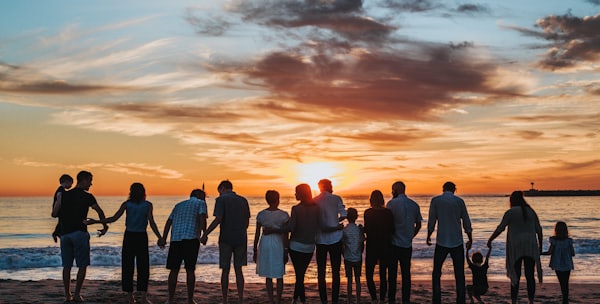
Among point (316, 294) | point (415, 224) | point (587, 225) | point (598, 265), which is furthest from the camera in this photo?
point (587, 225)

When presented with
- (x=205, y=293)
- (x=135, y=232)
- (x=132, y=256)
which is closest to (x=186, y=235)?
(x=135, y=232)

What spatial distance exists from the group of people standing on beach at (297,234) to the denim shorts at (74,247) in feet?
0.05

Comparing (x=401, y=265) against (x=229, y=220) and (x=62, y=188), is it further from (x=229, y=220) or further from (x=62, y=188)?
(x=62, y=188)

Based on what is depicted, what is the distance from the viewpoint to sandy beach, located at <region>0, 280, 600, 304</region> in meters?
11.5

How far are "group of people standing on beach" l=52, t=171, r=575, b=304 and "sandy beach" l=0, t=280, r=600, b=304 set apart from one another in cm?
146

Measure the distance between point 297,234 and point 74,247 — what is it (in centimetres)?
382

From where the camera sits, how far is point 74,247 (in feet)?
32.9

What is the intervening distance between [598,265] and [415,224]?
15941 mm

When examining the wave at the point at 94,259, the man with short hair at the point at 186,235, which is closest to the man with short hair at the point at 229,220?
the man with short hair at the point at 186,235

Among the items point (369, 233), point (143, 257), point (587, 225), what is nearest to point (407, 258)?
point (369, 233)

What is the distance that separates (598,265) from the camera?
23.1m

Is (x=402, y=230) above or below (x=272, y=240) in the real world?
above

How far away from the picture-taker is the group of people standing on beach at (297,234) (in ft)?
31.9

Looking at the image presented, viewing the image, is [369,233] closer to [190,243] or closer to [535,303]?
[190,243]
